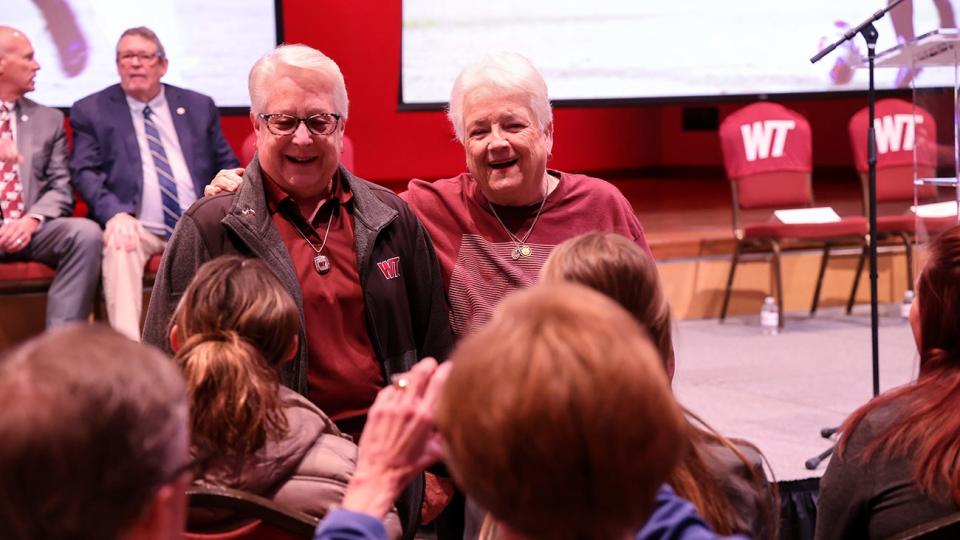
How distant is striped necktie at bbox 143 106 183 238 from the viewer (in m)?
5.68

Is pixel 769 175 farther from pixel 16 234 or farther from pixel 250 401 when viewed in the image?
pixel 250 401

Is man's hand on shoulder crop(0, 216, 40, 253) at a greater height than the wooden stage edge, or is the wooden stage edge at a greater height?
man's hand on shoulder crop(0, 216, 40, 253)

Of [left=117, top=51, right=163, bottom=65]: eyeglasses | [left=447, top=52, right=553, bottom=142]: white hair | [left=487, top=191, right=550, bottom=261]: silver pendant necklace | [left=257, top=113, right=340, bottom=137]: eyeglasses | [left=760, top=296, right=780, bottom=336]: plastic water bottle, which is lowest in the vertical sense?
[left=760, top=296, right=780, bottom=336]: plastic water bottle

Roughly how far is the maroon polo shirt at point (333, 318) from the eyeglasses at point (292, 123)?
0.13 meters

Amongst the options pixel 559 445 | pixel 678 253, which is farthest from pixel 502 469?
pixel 678 253

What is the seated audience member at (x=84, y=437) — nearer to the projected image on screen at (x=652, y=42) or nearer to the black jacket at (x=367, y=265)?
the black jacket at (x=367, y=265)

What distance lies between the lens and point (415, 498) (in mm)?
2596

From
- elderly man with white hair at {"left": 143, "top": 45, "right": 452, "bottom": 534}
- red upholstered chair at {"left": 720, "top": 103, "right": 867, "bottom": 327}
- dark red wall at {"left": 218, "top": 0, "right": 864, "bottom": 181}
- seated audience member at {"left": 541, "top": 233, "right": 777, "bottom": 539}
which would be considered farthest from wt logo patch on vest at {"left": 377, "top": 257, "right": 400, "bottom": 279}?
dark red wall at {"left": 218, "top": 0, "right": 864, "bottom": 181}

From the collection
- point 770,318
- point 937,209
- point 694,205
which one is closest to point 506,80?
point 937,209

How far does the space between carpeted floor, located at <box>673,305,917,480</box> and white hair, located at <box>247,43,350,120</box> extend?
209cm

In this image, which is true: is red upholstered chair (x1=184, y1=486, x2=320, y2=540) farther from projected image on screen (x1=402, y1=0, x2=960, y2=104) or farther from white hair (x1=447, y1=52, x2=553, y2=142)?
projected image on screen (x1=402, y1=0, x2=960, y2=104)

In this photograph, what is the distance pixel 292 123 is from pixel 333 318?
1.48ft

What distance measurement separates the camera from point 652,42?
7.90 m

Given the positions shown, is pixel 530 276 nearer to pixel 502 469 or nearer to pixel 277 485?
pixel 277 485
